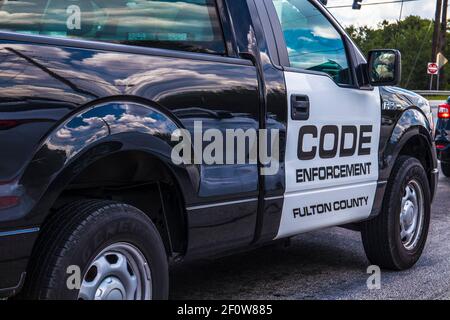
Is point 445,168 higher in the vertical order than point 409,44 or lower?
higher

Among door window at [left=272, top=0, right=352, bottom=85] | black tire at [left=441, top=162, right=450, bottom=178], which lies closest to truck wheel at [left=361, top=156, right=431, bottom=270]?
door window at [left=272, top=0, right=352, bottom=85]

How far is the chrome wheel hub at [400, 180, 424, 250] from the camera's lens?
17.6 ft

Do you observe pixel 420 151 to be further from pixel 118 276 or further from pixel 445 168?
pixel 445 168

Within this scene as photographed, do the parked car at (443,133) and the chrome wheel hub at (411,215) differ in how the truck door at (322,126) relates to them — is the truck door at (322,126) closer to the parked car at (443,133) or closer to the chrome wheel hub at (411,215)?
the chrome wheel hub at (411,215)

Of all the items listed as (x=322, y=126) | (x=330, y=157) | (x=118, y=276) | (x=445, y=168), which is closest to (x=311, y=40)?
(x=322, y=126)

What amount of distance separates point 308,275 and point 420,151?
4.58 ft

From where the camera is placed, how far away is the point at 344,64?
490cm

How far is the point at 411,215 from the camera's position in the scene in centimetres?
545

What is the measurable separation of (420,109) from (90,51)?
320cm

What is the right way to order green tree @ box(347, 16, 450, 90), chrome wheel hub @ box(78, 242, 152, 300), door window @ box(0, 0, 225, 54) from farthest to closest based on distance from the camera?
green tree @ box(347, 16, 450, 90)
door window @ box(0, 0, 225, 54)
chrome wheel hub @ box(78, 242, 152, 300)

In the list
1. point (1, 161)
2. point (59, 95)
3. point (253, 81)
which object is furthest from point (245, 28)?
point (1, 161)

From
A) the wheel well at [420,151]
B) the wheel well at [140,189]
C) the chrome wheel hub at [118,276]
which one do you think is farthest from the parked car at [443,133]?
the chrome wheel hub at [118,276]

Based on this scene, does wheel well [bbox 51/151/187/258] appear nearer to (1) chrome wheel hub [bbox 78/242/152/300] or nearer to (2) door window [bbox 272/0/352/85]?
(1) chrome wheel hub [bbox 78/242/152/300]

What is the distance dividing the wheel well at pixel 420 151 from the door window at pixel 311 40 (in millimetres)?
980
